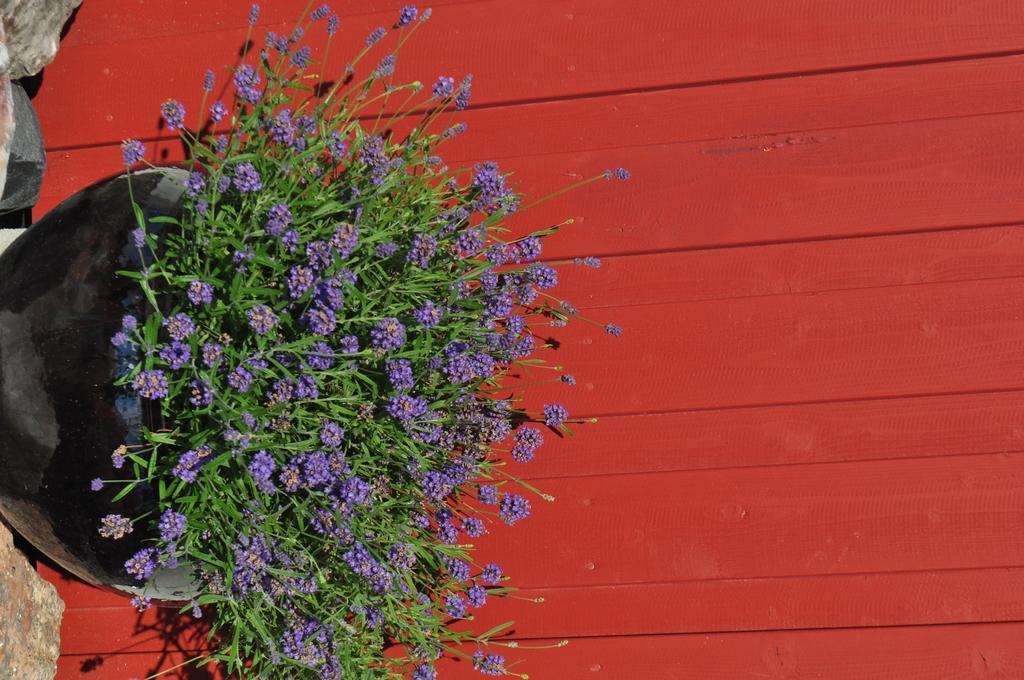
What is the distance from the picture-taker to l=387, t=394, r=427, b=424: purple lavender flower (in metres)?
1.43

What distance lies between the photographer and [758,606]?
1918 mm

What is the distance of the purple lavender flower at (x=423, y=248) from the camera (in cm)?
147

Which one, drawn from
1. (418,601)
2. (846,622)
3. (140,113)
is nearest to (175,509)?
(418,601)

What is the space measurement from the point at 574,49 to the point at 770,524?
4.27 feet

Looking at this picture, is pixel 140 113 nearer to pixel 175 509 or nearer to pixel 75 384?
pixel 75 384

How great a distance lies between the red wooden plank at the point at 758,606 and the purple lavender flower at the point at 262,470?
800 mm

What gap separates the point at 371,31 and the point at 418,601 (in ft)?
4.65

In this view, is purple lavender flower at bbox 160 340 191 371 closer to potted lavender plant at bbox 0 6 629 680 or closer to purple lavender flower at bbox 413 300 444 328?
potted lavender plant at bbox 0 6 629 680

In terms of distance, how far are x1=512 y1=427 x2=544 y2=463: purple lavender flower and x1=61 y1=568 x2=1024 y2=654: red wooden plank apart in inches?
16.0

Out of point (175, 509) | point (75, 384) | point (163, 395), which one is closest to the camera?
point (163, 395)

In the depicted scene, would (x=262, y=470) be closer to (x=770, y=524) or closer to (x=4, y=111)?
(x=4, y=111)

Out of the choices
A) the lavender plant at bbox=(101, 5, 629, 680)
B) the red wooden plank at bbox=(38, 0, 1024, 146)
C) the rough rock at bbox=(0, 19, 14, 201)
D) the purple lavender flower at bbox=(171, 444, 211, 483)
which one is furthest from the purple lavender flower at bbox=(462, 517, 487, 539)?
the rough rock at bbox=(0, 19, 14, 201)

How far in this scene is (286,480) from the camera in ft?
4.54

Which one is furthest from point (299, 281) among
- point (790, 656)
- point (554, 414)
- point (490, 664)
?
point (790, 656)
